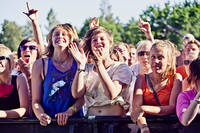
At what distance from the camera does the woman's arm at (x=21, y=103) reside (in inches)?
174

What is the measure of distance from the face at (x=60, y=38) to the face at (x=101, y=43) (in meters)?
0.34

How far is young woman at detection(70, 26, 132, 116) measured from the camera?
4.25 m

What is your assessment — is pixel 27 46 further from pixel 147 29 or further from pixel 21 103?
pixel 147 29

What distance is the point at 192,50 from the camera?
6.26 meters

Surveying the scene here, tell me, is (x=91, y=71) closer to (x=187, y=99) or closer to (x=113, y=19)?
Result: (x=187, y=99)

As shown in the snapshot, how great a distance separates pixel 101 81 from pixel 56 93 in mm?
598

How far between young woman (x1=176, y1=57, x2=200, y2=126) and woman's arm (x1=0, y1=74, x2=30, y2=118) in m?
1.75

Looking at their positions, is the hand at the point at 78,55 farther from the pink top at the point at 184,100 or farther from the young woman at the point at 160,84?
the pink top at the point at 184,100

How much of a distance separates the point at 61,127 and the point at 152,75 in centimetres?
116

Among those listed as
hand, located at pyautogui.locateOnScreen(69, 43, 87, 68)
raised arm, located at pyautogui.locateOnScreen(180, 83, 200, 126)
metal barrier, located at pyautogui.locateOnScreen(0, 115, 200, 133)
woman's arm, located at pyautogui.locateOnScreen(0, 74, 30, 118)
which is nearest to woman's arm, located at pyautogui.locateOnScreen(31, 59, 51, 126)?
woman's arm, located at pyautogui.locateOnScreen(0, 74, 30, 118)

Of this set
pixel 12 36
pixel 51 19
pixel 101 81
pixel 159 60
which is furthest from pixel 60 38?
pixel 51 19

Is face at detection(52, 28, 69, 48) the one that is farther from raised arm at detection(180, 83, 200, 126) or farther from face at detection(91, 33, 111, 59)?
raised arm at detection(180, 83, 200, 126)

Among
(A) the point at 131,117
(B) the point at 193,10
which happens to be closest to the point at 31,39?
(A) the point at 131,117

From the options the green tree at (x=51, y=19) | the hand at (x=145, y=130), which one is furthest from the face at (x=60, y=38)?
the green tree at (x=51, y=19)
